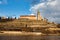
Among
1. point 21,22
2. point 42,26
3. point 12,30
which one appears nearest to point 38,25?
point 42,26

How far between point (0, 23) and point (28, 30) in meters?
23.7

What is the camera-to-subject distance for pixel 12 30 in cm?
9931

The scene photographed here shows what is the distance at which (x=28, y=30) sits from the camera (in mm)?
97438

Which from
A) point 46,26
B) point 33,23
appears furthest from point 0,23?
point 46,26

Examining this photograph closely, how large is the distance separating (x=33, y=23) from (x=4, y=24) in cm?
1642

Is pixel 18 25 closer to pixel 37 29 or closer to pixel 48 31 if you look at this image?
pixel 37 29

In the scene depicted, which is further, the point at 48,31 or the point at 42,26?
the point at 42,26

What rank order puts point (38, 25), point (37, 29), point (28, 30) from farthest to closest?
point (38, 25) → point (37, 29) → point (28, 30)

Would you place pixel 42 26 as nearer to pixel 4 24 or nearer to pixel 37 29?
pixel 37 29

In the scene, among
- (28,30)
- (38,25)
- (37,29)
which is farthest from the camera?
(38,25)

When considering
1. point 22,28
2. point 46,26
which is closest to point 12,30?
point 22,28

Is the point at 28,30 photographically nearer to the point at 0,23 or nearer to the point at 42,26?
the point at 42,26

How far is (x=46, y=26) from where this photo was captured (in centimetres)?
10925

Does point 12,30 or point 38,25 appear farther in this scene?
point 38,25
